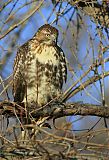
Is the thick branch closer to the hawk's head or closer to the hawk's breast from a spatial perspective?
the hawk's breast

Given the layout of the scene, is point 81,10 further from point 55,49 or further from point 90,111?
point 90,111

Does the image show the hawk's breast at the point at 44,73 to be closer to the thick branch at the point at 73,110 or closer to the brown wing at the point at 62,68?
the brown wing at the point at 62,68

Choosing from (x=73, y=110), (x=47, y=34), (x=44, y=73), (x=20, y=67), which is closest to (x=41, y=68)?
(x=44, y=73)

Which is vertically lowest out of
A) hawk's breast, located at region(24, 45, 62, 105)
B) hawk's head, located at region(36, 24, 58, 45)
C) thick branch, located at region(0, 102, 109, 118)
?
thick branch, located at region(0, 102, 109, 118)

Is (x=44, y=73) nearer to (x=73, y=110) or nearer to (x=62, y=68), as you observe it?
(x=62, y=68)

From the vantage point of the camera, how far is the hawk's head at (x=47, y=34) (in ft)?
16.4

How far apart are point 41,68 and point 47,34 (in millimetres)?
385

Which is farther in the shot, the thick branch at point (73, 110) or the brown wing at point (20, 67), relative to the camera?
the brown wing at point (20, 67)

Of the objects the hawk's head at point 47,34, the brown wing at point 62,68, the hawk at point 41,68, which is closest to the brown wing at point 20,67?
the hawk at point 41,68

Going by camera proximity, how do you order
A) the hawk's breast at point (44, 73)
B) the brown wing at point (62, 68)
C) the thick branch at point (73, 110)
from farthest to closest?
1. the brown wing at point (62, 68)
2. the hawk's breast at point (44, 73)
3. the thick branch at point (73, 110)

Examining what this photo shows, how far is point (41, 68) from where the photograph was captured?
4.87 metres

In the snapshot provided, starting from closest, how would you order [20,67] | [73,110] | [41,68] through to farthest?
[73,110]
[41,68]
[20,67]

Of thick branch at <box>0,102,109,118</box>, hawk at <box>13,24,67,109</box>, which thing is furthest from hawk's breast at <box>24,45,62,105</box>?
thick branch at <box>0,102,109,118</box>

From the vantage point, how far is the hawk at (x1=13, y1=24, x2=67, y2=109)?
488 centimetres
